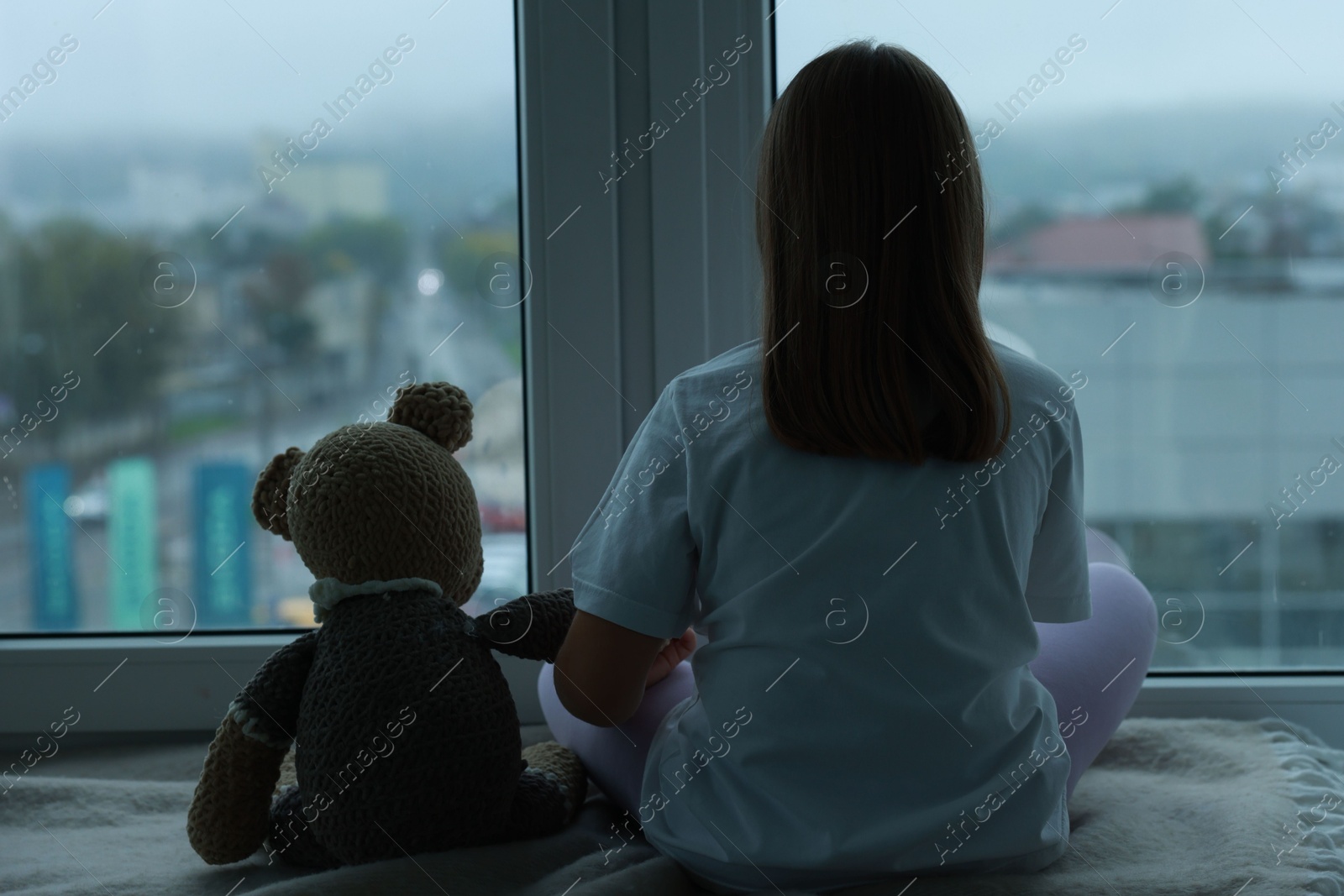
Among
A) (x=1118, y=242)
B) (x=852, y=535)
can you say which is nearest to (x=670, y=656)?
(x=852, y=535)

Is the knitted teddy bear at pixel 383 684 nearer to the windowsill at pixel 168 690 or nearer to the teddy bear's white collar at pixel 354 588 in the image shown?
the teddy bear's white collar at pixel 354 588

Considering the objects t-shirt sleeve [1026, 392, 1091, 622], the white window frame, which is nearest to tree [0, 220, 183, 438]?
the white window frame

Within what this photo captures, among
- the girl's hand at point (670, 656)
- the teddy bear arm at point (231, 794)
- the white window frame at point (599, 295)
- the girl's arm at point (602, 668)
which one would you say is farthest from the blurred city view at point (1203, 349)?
the teddy bear arm at point (231, 794)

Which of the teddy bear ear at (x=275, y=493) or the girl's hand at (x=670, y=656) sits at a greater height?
the teddy bear ear at (x=275, y=493)

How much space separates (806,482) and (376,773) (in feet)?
1.20

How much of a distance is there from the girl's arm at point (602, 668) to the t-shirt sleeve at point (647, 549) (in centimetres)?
1

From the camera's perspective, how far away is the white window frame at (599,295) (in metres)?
1.03

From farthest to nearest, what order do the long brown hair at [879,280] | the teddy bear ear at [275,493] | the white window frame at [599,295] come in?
1. the white window frame at [599,295]
2. the teddy bear ear at [275,493]
3. the long brown hair at [879,280]

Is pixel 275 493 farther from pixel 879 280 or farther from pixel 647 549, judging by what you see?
pixel 879 280

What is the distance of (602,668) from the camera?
739 millimetres

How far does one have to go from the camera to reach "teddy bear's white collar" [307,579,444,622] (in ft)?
Answer: 2.48

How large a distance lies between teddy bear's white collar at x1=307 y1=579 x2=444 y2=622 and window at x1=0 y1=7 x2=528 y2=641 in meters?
0.35

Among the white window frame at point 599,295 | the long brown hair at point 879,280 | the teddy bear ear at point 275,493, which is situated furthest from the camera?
the white window frame at point 599,295

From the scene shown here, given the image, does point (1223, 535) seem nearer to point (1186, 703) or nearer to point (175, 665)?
point (1186, 703)
